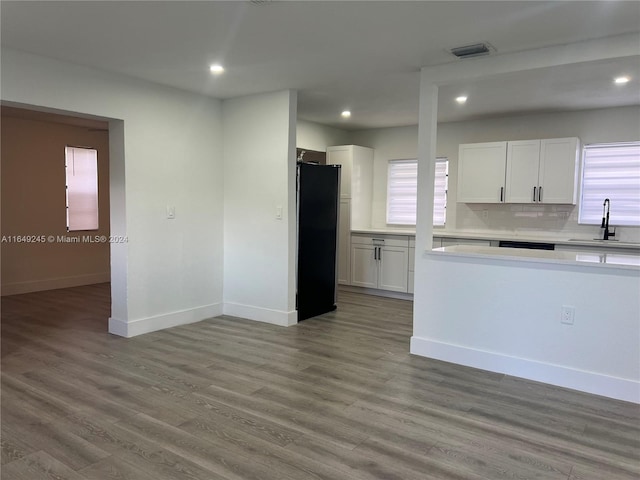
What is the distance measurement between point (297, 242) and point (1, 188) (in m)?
4.30

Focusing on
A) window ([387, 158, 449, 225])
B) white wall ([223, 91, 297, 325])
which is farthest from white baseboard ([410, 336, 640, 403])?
window ([387, 158, 449, 225])

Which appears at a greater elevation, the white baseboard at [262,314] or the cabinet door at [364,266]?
the cabinet door at [364,266]

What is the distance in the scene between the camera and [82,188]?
23.0 feet

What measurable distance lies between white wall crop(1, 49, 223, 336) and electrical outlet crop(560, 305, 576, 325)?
3.53m

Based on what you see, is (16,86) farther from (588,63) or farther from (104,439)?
(588,63)

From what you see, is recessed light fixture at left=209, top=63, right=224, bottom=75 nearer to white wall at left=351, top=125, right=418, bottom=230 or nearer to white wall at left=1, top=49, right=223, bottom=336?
white wall at left=1, top=49, right=223, bottom=336

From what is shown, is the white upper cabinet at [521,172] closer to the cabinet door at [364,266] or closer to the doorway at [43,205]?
the cabinet door at [364,266]

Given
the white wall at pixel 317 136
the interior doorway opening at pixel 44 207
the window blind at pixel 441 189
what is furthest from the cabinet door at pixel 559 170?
→ the interior doorway opening at pixel 44 207

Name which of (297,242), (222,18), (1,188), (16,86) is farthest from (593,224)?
(1,188)

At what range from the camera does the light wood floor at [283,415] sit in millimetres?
2246

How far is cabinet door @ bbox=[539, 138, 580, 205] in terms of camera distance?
16.9ft

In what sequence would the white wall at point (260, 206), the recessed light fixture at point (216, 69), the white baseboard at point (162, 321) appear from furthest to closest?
1. the white wall at point (260, 206)
2. the white baseboard at point (162, 321)
3. the recessed light fixture at point (216, 69)

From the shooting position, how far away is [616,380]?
3.09 meters

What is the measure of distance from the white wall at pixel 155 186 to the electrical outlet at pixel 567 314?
3529 millimetres
